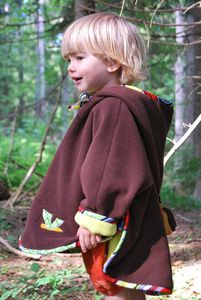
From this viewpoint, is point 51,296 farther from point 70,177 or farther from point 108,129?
point 108,129

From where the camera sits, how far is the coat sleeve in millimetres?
2342

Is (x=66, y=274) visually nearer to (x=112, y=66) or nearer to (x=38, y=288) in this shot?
(x=38, y=288)

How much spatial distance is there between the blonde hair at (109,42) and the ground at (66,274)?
1.69 metres

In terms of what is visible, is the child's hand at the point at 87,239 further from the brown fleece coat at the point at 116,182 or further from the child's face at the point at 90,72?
the child's face at the point at 90,72

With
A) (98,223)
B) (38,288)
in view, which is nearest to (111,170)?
(98,223)

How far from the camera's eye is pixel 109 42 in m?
2.61

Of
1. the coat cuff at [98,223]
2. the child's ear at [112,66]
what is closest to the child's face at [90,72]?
the child's ear at [112,66]

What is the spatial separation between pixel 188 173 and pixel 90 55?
493 cm

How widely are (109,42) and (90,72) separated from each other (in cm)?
19

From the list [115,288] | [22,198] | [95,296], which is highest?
[115,288]

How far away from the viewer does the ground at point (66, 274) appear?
11.8 feet

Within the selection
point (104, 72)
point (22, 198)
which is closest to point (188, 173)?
point (22, 198)

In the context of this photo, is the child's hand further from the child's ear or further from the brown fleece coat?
the child's ear

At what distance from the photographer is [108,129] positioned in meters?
2.42
